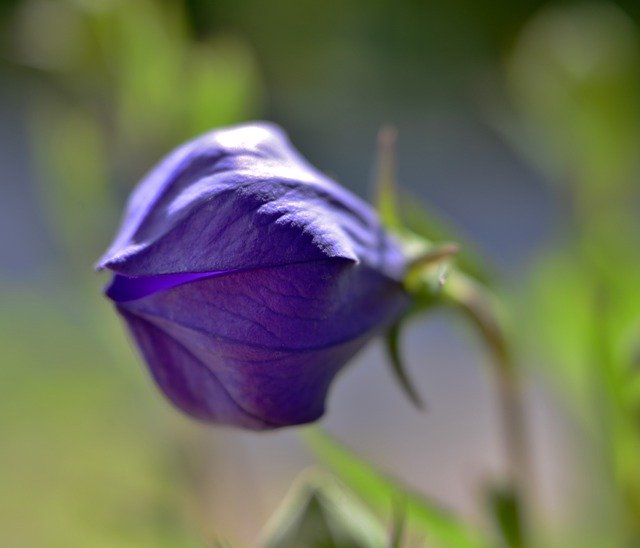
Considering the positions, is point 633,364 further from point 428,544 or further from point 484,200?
point 484,200

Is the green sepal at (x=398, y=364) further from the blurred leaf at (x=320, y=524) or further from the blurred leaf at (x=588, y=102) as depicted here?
the blurred leaf at (x=588, y=102)

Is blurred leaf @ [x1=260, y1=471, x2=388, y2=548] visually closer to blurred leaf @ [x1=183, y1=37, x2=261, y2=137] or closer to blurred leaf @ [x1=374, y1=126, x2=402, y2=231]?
blurred leaf @ [x1=374, y1=126, x2=402, y2=231]

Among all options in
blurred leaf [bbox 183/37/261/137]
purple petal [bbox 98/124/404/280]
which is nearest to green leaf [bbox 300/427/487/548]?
purple petal [bbox 98/124/404/280]

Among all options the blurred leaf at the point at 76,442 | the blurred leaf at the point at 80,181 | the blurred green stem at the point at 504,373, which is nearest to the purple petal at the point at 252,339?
the blurred green stem at the point at 504,373

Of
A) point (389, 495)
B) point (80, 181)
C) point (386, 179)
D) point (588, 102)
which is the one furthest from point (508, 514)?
point (80, 181)

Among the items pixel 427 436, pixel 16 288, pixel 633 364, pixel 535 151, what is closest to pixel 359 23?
pixel 427 436

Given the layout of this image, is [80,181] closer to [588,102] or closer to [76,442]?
[588,102]
